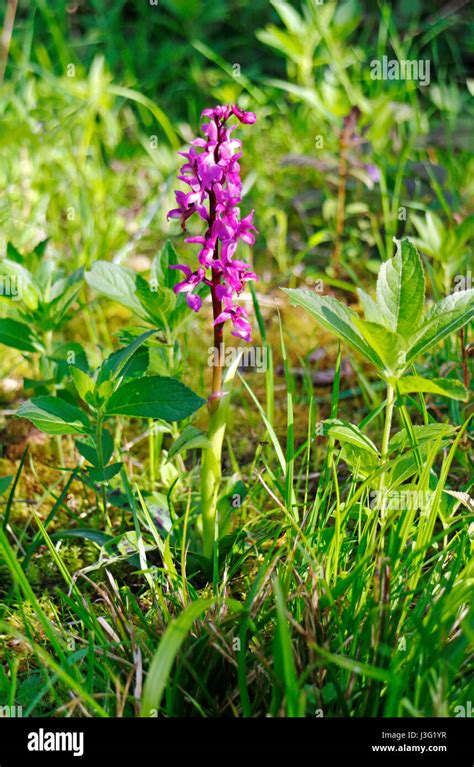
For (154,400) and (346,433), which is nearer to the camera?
(346,433)

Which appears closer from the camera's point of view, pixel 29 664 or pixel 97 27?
pixel 29 664

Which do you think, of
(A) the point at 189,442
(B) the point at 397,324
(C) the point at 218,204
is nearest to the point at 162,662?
(A) the point at 189,442

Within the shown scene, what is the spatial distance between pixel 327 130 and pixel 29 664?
2627 millimetres

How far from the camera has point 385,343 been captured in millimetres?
1396

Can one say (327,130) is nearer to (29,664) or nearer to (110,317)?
(110,317)

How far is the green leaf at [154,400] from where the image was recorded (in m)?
1.55

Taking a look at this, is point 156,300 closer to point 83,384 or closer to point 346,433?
point 83,384

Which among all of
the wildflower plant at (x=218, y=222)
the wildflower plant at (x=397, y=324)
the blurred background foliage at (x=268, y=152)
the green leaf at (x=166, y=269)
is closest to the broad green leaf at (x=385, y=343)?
the wildflower plant at (x=397, y=324)

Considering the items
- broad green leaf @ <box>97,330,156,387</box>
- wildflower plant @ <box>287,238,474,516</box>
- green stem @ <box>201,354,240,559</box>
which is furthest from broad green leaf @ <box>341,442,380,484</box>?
broad green leaf @ <box>97,330,156,387</box>

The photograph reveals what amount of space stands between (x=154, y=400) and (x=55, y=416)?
210 mm

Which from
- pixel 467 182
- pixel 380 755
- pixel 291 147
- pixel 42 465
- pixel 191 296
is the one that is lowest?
pixel 380 755

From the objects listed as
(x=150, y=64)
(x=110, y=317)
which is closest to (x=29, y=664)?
(x=110, y=317)

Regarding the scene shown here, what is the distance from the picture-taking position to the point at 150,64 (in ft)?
14.5

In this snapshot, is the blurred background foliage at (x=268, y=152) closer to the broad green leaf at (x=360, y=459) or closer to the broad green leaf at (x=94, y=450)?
the broad green leaf at (x=360, y=459)
